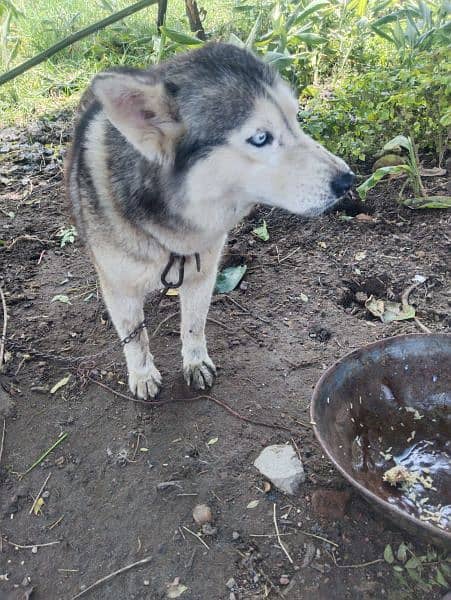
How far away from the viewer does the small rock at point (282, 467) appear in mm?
2289

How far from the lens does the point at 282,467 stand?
7.68 feet

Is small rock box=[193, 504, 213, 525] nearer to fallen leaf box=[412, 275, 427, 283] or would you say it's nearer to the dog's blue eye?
the dog's blue eye

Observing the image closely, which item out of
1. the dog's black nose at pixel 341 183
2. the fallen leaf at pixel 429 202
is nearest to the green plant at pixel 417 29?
the fallen leaf at pixel 429 202

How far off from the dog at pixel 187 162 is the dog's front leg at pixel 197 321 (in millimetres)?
145

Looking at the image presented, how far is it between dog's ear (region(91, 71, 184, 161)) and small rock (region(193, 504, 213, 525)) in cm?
→ 141

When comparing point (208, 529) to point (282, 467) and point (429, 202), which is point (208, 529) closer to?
point (282, 467)

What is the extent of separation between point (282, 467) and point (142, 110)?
1545mm

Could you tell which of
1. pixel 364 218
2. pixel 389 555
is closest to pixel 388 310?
pixel 364 218

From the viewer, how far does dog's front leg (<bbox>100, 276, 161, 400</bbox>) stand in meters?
2.54

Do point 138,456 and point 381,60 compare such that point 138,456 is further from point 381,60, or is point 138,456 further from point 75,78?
point 75,78

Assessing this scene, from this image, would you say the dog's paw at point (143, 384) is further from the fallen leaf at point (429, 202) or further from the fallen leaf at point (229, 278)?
the fallen leaf at point (429, 202)

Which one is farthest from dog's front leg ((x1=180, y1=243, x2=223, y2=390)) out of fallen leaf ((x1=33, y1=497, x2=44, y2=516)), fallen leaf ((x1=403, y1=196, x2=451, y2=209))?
fallen leaf ((x1=403, y1=196, x2=451, y2=209))

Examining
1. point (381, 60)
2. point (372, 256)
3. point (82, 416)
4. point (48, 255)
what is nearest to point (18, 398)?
point (82, 416)

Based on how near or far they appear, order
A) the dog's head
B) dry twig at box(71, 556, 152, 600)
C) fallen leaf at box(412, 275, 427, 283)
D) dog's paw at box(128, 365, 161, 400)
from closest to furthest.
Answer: the dog's head → dry twig at box(71, 556, 152, 600) → dog's paw at box(128, 365, 161, 400) → fallen leaf at box(412, 275, 427, 283)
